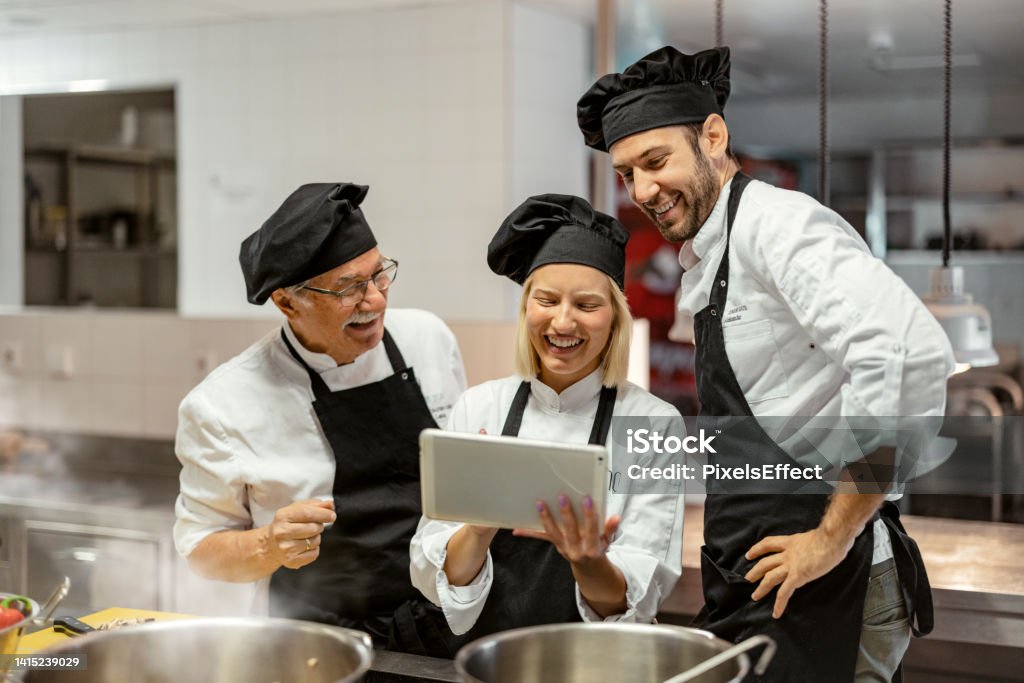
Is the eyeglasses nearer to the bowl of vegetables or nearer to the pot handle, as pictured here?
the bowl of vegetables

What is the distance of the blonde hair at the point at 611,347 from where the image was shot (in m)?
1.89

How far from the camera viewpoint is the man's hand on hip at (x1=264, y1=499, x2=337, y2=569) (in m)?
1.85

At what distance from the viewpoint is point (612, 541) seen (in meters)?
1.85

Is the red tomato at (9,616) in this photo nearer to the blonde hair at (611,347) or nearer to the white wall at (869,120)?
the blonde hair at (611,347)

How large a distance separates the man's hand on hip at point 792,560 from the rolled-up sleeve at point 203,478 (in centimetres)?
99

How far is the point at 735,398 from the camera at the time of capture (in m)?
1.81

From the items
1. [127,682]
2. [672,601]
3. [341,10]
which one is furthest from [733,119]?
[127,682]

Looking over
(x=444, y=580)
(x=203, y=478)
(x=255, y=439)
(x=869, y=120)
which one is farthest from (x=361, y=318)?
(x=869, y=120)

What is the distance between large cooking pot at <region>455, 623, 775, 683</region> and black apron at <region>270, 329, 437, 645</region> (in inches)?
31.3

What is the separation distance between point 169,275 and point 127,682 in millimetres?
4286

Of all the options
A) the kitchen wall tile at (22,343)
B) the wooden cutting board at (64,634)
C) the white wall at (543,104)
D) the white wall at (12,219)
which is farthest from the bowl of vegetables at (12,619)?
the white wall at (12,219)

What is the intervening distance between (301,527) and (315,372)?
0.45 meters

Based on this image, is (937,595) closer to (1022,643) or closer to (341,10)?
(1022,643)

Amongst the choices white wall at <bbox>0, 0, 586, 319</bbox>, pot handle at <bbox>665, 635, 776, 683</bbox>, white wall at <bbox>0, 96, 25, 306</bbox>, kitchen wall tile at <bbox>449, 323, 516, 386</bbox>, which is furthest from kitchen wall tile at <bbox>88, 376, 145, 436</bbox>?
pot handle at <bbox>665, 635, 776, 683</bbox>
